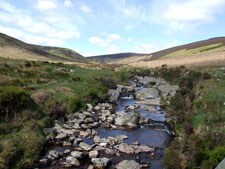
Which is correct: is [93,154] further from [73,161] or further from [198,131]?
[198,131]

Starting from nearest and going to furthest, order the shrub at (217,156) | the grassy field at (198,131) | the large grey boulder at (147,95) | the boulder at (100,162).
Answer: the shrub at (217,156) < the grassy field at (198,131) < the boulder at (100,162) < the large grey boulder at (147,95)

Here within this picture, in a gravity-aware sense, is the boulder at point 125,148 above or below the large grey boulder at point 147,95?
below

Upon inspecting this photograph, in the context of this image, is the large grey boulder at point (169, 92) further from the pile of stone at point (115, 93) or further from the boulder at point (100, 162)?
the boulder at point (100, 162)

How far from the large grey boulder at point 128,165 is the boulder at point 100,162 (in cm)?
84

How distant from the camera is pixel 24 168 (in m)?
11.2

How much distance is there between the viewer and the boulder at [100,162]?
11785 millimetres

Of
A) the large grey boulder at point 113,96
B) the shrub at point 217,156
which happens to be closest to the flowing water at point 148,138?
the shrub at point 217,156

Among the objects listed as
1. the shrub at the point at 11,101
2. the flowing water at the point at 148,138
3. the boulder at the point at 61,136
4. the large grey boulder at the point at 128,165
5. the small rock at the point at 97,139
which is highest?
the shrub at the point at 11,101

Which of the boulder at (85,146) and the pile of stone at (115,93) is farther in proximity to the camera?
the pile of stone at (115,93)

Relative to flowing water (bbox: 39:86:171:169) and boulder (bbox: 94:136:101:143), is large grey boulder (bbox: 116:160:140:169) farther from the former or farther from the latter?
boulder (bbox: 94:136:101:143)

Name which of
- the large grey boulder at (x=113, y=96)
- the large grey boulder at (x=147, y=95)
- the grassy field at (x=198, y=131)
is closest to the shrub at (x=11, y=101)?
the grassy field at (x=198, y=131)

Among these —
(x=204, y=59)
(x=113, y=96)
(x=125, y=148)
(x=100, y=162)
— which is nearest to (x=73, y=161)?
(x=100, y=162)

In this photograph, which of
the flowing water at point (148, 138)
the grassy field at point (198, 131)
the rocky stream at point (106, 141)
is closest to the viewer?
the grassy field at point (198, 131)

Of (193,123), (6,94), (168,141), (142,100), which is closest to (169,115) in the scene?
(193,123)
